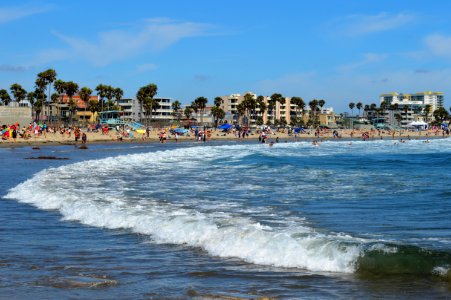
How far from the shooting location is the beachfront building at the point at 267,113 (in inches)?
6447

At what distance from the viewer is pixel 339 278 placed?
7.47 metres

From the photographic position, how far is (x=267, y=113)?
568 feet

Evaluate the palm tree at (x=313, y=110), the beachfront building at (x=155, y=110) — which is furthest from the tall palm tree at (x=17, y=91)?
the palm tree at (x=313, y=110)

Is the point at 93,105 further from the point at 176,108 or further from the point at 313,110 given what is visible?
the point at 313,110

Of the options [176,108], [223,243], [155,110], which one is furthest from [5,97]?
[223,243]

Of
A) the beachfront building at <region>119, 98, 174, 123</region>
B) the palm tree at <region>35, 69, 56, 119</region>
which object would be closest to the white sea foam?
the palm tree at <region>35, 69, 56, 119</region>

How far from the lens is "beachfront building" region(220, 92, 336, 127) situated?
537ft

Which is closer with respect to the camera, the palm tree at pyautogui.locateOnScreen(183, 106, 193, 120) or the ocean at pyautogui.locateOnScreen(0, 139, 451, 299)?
the ocean at pyautogui.locateOnScreen(0, 139, 451, 299)

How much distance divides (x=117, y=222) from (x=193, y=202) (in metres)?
3.80

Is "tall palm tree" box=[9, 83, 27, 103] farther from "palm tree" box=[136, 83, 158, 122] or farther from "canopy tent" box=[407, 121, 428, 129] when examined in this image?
"canopy tent" box=[407, 121, 428, 129]

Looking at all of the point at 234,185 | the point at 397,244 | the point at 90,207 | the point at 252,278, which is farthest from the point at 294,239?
the point at 234,185

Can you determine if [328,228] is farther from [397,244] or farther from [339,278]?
[339,278]

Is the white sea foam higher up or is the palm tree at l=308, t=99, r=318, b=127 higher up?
the palm tree at l=308, t=99, r=318, b=127

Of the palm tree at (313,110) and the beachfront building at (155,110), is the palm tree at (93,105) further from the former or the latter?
the palm tree at (313,110)
